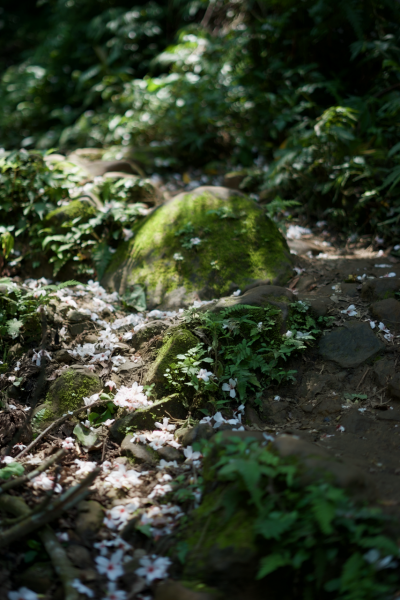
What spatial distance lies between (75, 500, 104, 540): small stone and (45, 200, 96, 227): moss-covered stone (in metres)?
3.13

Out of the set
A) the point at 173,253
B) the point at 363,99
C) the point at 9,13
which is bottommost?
the point at 173,253

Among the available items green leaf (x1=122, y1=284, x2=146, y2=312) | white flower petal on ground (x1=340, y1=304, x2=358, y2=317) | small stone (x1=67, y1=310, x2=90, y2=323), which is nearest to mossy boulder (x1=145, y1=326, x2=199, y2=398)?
green leaf (x1=122, y1=284, x2=146, y2=312)

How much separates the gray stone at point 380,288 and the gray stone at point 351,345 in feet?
1.42

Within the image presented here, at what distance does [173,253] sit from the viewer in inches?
167

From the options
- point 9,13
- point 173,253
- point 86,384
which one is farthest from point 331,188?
point 9,13

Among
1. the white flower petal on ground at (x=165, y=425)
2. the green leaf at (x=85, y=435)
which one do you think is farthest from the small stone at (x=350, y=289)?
the green leaf at (x=85, y=435)

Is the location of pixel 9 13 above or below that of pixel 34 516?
above

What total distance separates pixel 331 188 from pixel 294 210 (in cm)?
56

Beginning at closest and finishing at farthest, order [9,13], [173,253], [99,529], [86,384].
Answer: [99,529]
[86,384]
[173,253]
[9,13]

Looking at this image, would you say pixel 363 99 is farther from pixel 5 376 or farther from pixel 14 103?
pixel 14 103

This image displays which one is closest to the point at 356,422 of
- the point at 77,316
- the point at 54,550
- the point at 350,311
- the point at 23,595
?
the point at 350,311

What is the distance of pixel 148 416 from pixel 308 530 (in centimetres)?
139

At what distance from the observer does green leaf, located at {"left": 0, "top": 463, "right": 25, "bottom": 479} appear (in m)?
2.43

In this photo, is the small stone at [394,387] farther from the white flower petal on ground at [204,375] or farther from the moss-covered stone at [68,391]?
the moss-covered stone at [68,391]
